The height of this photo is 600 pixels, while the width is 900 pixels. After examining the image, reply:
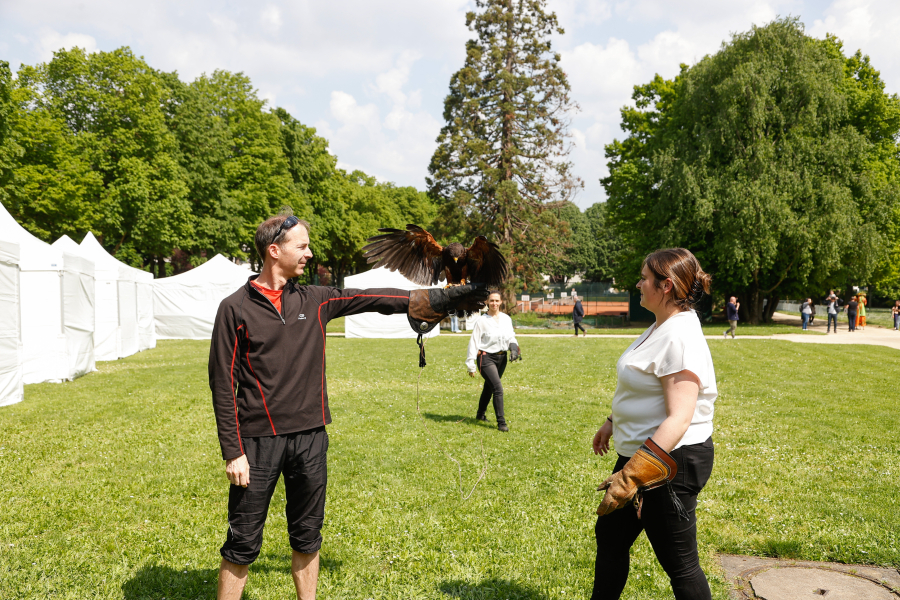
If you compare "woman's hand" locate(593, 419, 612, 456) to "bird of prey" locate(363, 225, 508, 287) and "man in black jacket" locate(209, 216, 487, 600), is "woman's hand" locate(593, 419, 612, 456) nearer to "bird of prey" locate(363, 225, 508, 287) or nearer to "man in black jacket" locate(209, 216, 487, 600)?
"man in black jacket" locate(209, 216, 487, 600)

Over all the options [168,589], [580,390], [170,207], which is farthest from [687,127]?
[168,589]

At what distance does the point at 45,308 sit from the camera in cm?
1239

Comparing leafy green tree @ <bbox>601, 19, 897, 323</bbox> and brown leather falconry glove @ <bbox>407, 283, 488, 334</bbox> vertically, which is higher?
leafy green tree @ <bbox>601, 19, 897, 323</bbox>

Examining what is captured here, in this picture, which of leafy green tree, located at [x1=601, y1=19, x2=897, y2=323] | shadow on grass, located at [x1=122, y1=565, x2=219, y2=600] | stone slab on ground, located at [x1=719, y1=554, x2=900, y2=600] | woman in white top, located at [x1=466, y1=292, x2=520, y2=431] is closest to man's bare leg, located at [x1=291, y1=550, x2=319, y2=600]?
shadow on grass, located at [x1=122, y1=565, x2=219, y2=600]

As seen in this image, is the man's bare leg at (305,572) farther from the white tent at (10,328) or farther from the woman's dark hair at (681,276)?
the white tent at (10,328)

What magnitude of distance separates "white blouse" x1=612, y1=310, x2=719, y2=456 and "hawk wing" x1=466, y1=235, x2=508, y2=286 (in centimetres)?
91

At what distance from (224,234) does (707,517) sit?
112 feet

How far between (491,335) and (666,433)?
573 centimetres

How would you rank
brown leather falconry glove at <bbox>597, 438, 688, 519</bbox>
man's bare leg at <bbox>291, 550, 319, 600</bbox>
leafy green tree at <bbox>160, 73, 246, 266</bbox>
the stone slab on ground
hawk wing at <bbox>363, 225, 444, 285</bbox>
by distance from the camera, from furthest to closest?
1. leafy green tree at <bbox>160, 73, 246, 266</bbox>
2. hawk wing at <bbox>363, 225, 444, 285</bbox>
3. the stone slab on ground
4. man's bare leg at <bbox>291, 550, 319, 600</bbox>
5. brown leather falconry glove at <bbox>597, 438, 688, 519</bbox>

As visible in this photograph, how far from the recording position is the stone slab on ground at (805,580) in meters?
3.69

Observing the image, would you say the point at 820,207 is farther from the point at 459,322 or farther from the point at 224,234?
the point at 224,234

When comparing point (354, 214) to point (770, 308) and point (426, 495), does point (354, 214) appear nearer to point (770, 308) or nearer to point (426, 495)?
point (770, 308)

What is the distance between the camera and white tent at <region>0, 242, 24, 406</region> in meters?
10.1

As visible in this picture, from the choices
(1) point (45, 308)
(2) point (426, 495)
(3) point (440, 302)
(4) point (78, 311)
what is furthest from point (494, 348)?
(4) point (78, 311)
